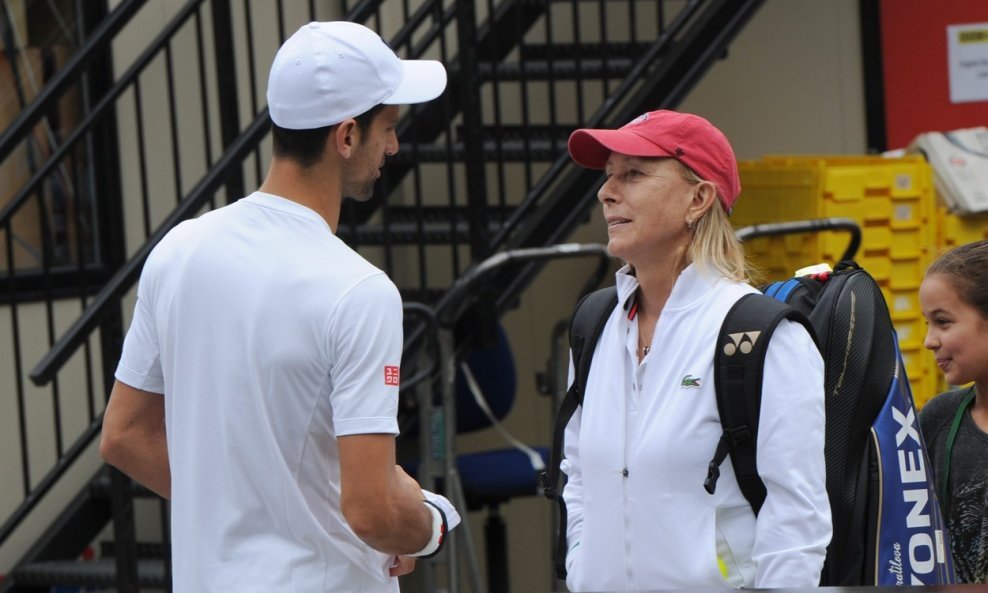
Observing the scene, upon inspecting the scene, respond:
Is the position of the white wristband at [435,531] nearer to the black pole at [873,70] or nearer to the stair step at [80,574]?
the stair step at [80,574]

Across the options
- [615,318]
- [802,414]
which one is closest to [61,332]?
[615,318]

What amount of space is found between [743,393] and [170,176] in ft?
12.8

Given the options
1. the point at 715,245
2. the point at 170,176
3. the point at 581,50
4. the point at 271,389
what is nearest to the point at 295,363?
the point at 271,389

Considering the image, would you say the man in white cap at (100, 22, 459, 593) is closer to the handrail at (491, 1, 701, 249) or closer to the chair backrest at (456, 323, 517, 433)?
the handrail at (491, 1, 701, 249)

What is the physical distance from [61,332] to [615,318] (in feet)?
11.1

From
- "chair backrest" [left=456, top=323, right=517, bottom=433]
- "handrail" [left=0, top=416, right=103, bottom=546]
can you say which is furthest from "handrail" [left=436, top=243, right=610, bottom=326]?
"handrail" [left=0, top=416, right=103, bottom=546]

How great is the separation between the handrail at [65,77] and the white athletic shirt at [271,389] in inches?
114

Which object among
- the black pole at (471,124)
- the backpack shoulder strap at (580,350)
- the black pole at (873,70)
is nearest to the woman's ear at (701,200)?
the backpack shoulder strap at (580,350)

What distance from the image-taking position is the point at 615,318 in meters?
2.55

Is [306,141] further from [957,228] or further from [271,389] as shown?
[957,228]

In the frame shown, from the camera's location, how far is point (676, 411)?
2.33 m

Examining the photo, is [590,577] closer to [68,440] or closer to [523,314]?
[68,440]

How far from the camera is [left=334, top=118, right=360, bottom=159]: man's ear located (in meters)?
2.16

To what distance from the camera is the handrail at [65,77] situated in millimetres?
4781
